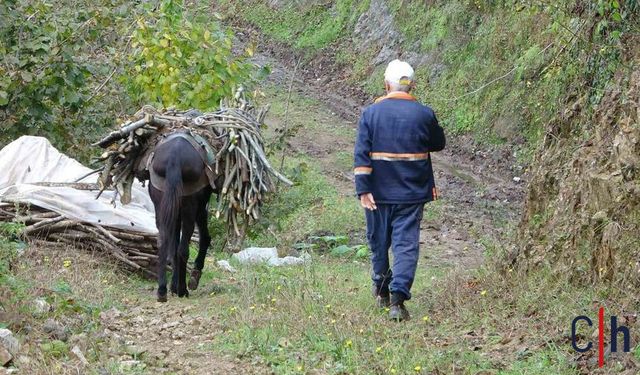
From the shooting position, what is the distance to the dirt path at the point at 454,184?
13.2 meters

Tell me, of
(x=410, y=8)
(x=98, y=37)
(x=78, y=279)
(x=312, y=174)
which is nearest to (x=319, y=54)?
(x=410, y=8)

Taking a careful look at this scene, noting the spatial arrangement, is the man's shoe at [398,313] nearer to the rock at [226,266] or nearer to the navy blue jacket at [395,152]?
the navy blue jacket at [395,152]

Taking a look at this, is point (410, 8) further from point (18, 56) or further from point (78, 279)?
point (78, 279)

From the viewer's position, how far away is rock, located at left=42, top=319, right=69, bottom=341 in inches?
279

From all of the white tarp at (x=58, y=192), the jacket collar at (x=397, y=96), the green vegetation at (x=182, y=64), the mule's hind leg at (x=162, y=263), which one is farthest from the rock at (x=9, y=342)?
the green vegetation at (x=182, y=64)

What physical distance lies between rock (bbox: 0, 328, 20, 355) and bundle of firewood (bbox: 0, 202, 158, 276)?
352 centimetres

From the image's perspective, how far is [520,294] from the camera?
7.72 metres

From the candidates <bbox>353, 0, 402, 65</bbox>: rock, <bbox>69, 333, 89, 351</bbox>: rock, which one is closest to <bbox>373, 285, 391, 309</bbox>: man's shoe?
<bbox>69, 333, 89, 351</bbox>: rock

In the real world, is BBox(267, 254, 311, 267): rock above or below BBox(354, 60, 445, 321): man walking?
below

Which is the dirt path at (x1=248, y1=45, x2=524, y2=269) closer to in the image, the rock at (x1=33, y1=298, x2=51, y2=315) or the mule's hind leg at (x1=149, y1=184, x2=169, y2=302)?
the mule's hind leg at (x1=149, y1=184, x2=169, y2=302)

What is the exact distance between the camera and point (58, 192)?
35.0ft

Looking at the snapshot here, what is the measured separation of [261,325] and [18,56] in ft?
24.5

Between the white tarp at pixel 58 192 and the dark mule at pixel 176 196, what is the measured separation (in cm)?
116

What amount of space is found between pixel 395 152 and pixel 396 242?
2.31 feet
